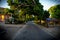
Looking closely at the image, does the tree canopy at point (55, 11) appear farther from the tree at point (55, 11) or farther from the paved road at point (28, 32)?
the paved road at point (28, 32)

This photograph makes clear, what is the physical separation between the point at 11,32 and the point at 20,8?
352 millimetres

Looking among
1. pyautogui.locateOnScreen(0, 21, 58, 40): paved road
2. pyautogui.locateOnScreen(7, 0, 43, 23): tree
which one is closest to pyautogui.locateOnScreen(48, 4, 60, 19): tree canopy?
pyautogui.locateOnScreen(7, 0, 43, 23): tree

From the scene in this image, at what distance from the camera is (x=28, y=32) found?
1.60m

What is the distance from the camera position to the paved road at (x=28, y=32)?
151cm

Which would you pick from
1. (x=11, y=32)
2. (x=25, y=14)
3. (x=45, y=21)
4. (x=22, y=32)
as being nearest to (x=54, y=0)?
(x=45, y=21)

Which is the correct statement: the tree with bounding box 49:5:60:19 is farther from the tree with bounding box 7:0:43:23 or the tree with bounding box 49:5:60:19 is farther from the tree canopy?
the tree with bounding box 7:0:43:23

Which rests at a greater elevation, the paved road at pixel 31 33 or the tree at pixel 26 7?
the tree at pixel 26 7

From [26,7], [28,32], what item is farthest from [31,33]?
[26,7]

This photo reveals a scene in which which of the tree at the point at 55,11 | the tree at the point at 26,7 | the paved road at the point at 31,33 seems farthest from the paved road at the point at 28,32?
the tree at the point at 55,11

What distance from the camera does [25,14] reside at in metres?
1.61

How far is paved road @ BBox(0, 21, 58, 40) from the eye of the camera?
1.51 m

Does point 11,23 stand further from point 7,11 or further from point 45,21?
point 45,21

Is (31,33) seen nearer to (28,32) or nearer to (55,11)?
(28,32)

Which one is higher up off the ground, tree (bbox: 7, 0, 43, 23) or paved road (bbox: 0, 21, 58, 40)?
tree (bbox: 7, 0, 43, 23)
